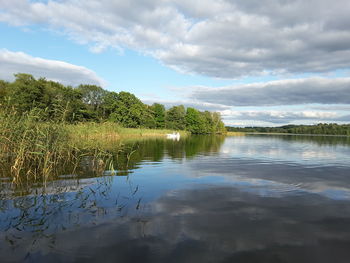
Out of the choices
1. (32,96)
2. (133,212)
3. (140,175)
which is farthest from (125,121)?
(133,212)

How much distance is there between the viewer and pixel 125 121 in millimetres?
66188

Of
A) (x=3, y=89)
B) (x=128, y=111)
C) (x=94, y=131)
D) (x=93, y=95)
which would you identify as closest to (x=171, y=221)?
(x=94, y=131)

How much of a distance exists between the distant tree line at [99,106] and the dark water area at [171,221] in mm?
17674

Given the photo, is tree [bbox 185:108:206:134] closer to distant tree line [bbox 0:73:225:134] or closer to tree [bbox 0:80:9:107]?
distant tree line [bbox 0:73:225:134]

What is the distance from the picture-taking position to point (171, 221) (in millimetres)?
5094

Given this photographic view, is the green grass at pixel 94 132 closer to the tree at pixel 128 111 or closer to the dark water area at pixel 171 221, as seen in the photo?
the dark water area at pixel 171 221

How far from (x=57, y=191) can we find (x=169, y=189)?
12.7 feet

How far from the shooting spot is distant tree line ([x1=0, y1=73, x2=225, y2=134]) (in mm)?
43406

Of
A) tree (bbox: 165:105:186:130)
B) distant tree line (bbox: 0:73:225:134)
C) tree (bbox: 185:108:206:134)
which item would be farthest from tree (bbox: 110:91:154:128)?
tree (bbox: 185:108:206:134)

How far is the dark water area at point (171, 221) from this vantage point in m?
3.82

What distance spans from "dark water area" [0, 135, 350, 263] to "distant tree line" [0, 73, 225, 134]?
17.7m

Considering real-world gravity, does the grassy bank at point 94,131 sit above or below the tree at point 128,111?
below

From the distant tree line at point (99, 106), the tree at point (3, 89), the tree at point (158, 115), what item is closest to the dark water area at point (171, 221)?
the distant tree line at point (99, 106)

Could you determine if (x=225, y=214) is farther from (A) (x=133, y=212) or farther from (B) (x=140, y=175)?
(B) (x=140, y=175)
